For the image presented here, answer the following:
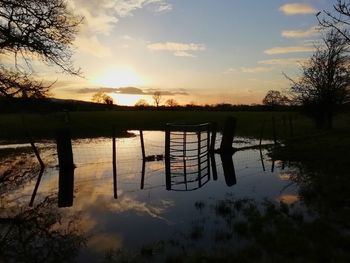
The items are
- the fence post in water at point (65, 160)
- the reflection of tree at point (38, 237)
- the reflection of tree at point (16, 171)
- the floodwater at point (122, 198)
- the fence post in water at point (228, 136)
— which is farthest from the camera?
the fence post in water at point (228, 136)

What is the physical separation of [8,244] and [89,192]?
6.42 metres

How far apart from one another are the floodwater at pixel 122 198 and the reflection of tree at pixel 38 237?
0.02 metres

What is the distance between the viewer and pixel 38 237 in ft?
32.7

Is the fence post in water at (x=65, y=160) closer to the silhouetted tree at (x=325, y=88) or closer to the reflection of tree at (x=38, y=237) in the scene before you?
the reflection of tree at (x=38, y=237)

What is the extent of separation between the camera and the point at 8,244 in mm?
9367

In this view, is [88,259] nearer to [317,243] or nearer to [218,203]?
[317,243]

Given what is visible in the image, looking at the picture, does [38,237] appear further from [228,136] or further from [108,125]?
[108,125]

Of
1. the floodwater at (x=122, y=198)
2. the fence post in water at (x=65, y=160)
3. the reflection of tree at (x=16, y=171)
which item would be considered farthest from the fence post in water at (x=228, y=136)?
the reflection of tree at (x=16, y=171)

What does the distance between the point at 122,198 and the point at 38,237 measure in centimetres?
493

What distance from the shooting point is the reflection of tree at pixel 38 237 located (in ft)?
28.6

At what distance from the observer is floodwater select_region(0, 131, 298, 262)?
9836 mm

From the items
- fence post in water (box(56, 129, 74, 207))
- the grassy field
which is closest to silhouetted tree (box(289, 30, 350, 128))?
the grassy field

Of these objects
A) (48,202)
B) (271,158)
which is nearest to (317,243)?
(48,202)

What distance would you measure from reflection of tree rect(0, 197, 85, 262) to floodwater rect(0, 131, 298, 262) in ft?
0.08
